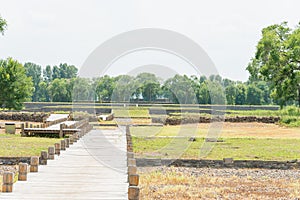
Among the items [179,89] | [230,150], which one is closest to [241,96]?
[179,89]

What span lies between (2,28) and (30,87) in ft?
97.4

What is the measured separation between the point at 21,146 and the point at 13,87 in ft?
144

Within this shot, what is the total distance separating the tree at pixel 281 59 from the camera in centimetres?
5747

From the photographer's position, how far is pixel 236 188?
15969 mm

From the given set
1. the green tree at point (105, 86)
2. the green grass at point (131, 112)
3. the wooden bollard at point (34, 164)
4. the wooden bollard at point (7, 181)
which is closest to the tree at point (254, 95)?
the green tree at point (105, 86)

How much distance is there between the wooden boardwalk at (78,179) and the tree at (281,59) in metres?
41.4

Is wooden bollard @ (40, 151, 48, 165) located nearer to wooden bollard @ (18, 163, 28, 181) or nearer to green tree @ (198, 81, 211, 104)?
wooden bollard @ (18, 163, 28, 181)

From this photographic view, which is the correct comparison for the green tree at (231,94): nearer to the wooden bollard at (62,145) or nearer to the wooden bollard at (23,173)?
the wooden bollard at (62,145)

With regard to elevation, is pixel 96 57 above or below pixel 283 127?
above

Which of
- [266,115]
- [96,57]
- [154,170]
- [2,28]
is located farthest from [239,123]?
[154,170]

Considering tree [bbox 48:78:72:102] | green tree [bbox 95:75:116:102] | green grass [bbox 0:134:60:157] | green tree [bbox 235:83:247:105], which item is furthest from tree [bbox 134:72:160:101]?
green tree [bbox 235:83:247:105]

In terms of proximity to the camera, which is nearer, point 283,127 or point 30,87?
point 283,127

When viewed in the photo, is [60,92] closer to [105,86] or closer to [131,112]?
[105,86]

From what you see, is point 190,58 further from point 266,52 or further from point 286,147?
point 266,52
